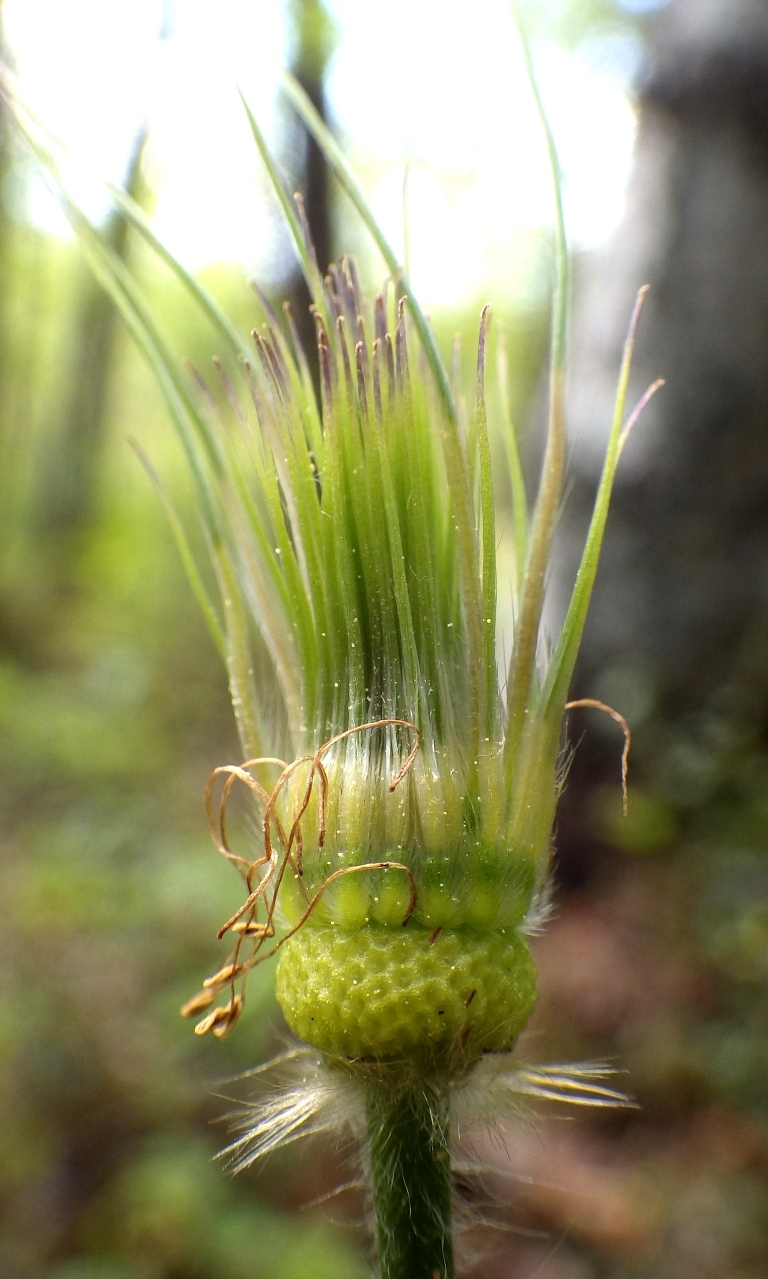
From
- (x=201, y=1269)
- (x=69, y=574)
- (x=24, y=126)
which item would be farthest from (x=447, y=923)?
(x=69, y=574)

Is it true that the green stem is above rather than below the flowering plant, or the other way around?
below

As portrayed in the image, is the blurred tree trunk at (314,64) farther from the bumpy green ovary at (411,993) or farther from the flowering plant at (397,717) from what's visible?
the bumpy green ovary at (411,993)

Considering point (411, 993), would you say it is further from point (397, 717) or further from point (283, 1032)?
point (283, 1032)

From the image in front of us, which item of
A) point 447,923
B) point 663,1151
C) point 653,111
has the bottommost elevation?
point 663,1151

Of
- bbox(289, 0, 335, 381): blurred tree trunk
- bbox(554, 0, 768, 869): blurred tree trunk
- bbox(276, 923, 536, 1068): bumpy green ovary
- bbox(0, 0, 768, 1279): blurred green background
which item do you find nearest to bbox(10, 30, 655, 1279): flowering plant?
bbox(276, 923, 536, 1068): bumpy green ovary

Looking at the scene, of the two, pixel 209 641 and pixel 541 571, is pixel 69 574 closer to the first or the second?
pixel 209 641

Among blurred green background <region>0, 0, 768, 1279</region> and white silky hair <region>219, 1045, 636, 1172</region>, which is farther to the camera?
blurred green background <region>0, 0, 768, 1279</region>

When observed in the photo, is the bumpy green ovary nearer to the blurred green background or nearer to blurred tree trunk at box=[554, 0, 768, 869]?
the blurred green background
